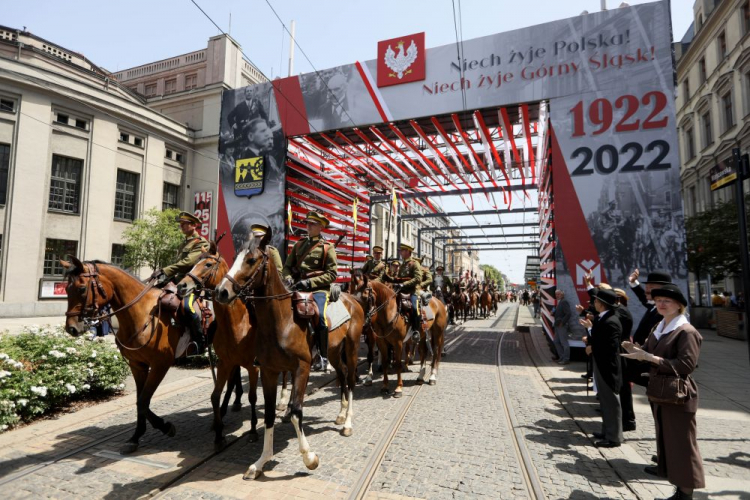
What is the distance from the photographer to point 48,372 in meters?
5.93

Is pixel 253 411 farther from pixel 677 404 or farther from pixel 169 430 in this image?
pixel 677 404

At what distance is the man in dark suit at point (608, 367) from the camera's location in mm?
5008

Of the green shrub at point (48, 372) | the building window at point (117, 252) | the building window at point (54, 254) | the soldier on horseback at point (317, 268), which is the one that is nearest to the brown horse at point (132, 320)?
the green shrub at point (48, 372)

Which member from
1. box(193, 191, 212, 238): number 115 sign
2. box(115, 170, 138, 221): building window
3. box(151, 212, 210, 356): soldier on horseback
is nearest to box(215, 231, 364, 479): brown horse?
box(151, 212, 210, 356): soldier on horseback

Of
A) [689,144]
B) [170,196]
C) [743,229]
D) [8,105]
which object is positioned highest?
[689,144]

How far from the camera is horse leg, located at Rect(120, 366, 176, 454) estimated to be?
15.4 feet

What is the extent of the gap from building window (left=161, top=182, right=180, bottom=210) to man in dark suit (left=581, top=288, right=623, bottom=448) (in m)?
31.0

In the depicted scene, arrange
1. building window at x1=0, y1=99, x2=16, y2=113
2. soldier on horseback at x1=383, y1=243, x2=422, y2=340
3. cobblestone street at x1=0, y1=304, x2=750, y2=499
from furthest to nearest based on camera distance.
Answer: building window at x1=0, y1=99, x2=16, y2=113
soldier on horseback at x1=383, y1=243, x2=422, y2=340
cobblestone street at x1=0, y1=304, x2=750, y2=499

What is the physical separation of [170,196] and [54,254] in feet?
29.8

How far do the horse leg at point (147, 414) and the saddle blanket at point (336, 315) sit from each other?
2384 millimetres

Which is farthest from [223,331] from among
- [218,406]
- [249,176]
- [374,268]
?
[249,176]

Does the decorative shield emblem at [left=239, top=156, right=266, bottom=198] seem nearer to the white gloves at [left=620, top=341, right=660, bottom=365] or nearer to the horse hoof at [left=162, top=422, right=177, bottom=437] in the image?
the horse hoof at [left=162, top=422, right=177, bottom=437]

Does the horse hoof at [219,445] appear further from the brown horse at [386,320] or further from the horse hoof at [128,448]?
the brown horse at [386,320]

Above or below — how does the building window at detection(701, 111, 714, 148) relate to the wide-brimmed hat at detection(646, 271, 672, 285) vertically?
above
